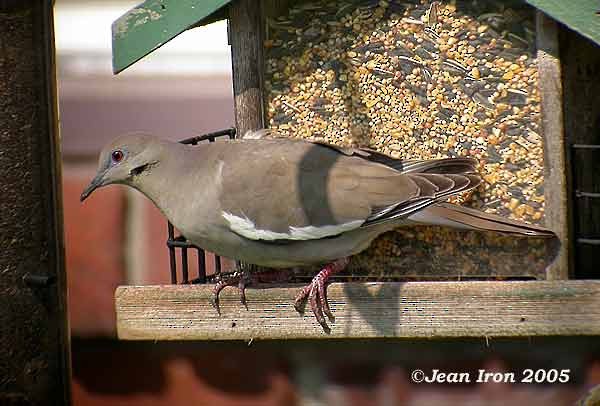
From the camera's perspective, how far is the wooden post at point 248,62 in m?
3.71

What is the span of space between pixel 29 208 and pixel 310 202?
901 mm

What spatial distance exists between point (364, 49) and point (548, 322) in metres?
0.99

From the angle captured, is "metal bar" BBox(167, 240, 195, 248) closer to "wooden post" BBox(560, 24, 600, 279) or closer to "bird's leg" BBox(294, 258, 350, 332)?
"bird's leg" BBox(294, 258, 350, 332)

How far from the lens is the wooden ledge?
10.7 ft

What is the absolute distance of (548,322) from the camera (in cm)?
328

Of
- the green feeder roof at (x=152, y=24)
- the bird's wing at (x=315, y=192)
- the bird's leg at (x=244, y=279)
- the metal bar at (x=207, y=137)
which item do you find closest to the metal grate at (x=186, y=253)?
the metal bar at (x=207, y=137)

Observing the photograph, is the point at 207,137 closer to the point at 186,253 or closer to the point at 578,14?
the point at 186,253

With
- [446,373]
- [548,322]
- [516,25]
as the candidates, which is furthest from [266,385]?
[516,25]

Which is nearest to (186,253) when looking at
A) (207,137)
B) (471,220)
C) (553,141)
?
(207,137)

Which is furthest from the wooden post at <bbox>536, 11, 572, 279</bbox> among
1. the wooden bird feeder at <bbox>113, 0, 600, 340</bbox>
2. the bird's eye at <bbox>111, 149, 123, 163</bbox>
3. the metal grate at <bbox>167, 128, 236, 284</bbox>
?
the bird's eye at <bbox>111, 149, 123, 163</bbox>

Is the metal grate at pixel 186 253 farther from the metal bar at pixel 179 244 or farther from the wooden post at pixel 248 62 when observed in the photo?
the wooden post at pixel 248 62

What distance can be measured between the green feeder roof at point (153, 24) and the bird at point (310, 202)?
0.30 meters

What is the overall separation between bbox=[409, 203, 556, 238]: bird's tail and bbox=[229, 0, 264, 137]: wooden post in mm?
595

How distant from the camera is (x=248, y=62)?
372 centimetres
